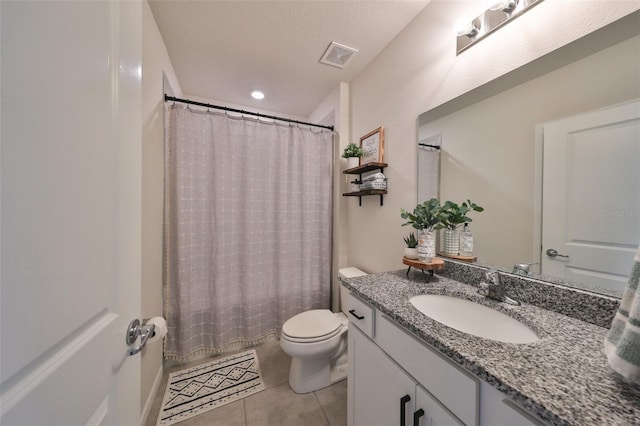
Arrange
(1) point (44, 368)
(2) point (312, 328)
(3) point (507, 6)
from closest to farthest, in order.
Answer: (1) point (44, 368) < (3) point (507, 6) < (2) point (312, 328)

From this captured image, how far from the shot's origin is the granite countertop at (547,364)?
1.31 feet

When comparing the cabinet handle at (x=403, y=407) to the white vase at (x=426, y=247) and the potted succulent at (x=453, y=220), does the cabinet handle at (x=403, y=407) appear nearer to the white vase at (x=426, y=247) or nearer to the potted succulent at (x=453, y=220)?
the white vase at (x=426, y=247)

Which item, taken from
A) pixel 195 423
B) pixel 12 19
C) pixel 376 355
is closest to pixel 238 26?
pixel 12 19

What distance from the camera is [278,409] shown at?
1315 millimetres

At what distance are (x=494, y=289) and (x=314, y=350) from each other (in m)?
1.04

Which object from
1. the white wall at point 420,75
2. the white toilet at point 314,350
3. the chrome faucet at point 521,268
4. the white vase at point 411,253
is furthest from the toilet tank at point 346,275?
the chrome faucet at point 521,268

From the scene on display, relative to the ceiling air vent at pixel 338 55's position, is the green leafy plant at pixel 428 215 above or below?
below

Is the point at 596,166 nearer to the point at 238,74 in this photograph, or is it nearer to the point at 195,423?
the point at 195,423

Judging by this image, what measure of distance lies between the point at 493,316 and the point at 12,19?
137 centimetres

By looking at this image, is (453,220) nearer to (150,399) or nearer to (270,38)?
(270,38)

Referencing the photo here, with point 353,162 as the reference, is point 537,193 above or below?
below

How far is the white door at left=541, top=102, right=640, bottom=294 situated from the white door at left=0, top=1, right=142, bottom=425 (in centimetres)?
140

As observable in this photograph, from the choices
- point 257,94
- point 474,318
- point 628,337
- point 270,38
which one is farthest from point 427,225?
point 257,94

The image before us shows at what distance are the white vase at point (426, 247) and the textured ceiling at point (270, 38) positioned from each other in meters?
1.37
